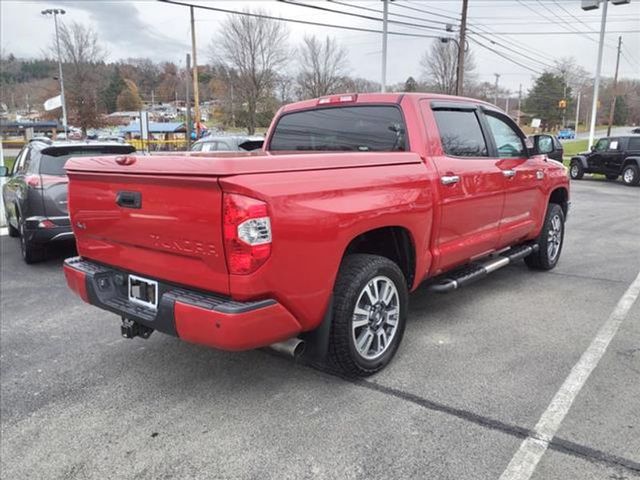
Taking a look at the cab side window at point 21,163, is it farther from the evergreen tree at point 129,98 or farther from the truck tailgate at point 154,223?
the evergreen tree at point 129,98

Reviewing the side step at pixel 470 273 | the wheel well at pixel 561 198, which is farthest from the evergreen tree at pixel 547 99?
the side step at pixel 470 273

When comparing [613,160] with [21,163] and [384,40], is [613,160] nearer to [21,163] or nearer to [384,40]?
[384,40]

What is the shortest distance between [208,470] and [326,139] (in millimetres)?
2738

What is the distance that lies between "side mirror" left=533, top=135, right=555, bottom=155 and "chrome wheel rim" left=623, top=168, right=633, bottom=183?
612 inches

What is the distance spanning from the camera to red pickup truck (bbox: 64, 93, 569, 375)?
2.62m

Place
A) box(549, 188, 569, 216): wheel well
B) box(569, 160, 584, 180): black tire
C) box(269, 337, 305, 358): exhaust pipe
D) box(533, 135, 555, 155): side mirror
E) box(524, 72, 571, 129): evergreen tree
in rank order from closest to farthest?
box(269, 337, 305, 358): exhaust pipe < box(533, 135, 555, 155): side mirror < box(549, 188, 569, 216): wheel well < box(569, 160, 584, 180): black tire < box(524, 72, 571, 129): evergreen tree

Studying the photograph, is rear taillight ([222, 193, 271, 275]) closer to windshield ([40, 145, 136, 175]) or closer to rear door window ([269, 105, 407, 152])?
rear door window ([269, 105, 407, 152])

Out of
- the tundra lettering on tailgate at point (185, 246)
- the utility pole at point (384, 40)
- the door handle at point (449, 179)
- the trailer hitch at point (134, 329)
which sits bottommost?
the trailer hitch at point (134, 329)

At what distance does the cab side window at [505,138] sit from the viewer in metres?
4.97

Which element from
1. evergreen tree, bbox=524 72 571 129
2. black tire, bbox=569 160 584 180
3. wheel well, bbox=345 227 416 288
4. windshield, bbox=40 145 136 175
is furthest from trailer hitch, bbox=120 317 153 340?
evergreen tree, bbox=524 72 571 129

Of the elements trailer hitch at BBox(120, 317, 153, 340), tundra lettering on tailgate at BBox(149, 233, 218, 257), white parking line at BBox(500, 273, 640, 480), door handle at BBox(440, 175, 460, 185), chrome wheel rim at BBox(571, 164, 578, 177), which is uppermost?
door handle at BBox(440, 175, 460, 185)

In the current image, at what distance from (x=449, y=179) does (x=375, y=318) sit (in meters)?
1.24

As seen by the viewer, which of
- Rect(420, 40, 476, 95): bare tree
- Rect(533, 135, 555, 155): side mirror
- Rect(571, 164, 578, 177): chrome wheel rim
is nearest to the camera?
Rect(533, 135, 555, 155): side mirror

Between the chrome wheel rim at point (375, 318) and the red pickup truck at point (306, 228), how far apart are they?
0.03 ft
